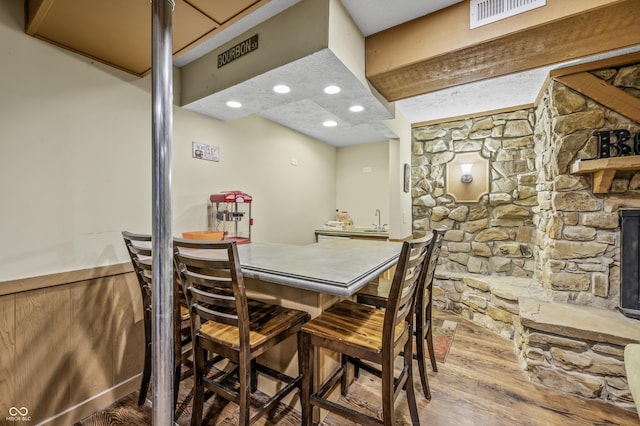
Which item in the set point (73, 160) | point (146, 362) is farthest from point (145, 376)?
point (73, 160)

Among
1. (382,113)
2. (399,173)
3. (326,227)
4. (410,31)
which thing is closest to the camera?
(410,31)

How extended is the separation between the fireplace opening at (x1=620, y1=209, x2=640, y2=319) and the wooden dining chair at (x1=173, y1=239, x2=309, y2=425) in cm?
240

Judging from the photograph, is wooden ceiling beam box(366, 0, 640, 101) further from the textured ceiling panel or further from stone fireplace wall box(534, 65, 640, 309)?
stone fireplace wall box(534, 65, 640, 309)

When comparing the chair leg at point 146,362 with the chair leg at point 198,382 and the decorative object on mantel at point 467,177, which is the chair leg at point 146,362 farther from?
the decorative object on mantel at point 467,177

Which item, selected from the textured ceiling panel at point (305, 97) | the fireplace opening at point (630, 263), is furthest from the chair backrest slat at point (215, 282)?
the fireplace opening at point (630, 263)

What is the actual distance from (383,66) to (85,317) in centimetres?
248

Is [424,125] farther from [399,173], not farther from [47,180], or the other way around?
[47,180]

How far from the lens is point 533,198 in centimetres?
304

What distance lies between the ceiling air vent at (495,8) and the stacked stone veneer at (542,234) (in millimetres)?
1214

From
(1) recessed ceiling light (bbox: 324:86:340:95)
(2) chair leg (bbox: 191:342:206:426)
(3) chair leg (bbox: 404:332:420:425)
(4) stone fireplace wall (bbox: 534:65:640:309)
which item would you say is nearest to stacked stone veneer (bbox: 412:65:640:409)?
(4) stone fireplace wall (bbox: 534:65:640:309)

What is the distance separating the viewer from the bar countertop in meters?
1.10

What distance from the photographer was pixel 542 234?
8.88ft

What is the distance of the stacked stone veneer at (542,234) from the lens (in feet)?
6.24

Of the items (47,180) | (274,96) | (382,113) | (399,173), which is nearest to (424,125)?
(399,173)
